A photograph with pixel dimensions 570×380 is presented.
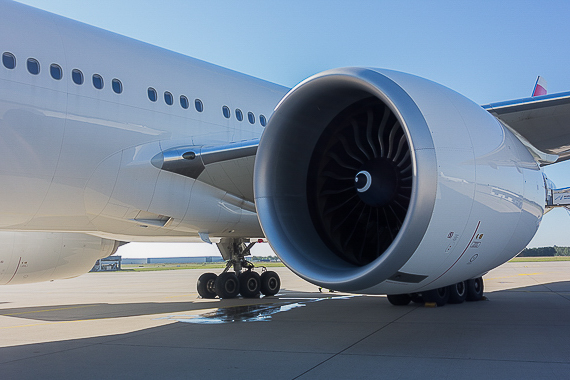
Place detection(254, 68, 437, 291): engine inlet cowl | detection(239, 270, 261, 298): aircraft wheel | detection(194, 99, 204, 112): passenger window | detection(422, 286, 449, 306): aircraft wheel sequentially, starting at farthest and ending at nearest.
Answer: detection(239, 270, 261, 298): aircraft wheel
detection(422, 286, 449, 306): aircraft wheel
detection(194, 99, 204, 112): passenger window
detection(254, 68, 437, 291): engine inlet cowl

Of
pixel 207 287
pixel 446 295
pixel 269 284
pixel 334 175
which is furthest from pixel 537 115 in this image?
pixel 207 287

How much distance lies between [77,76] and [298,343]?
403 cm

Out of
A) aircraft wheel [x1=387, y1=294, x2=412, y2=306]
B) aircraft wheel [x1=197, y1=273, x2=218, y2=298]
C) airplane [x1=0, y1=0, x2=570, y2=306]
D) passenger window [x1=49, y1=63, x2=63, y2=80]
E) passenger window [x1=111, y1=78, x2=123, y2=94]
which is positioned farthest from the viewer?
aircraft wheel [x1=197, y1=273, x2=218, y2=298]

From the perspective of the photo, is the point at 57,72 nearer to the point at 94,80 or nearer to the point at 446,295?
the point at 94,80

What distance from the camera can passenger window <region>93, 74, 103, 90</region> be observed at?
632 centimetres

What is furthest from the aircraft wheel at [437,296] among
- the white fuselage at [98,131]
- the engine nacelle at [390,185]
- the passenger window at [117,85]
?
the passenger window at [117,85]

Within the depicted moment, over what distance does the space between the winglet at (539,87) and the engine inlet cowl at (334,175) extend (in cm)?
643

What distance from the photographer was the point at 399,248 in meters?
3.80

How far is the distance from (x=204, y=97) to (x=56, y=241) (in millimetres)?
3686

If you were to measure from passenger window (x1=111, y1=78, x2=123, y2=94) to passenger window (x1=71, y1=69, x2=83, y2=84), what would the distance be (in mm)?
405

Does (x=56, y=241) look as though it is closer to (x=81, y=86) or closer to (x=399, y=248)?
(x=81, y=86)

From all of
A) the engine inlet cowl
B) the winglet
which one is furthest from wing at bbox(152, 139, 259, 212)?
the winglet

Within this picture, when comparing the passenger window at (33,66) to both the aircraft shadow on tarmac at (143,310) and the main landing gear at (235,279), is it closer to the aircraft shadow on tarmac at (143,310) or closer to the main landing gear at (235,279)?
the aircraft shadow on tarmac at (143,310)

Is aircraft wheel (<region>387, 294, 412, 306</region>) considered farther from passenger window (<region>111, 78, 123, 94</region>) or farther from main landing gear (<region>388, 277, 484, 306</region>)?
passenger window (<region>111, 78, 123, 94</region>)
